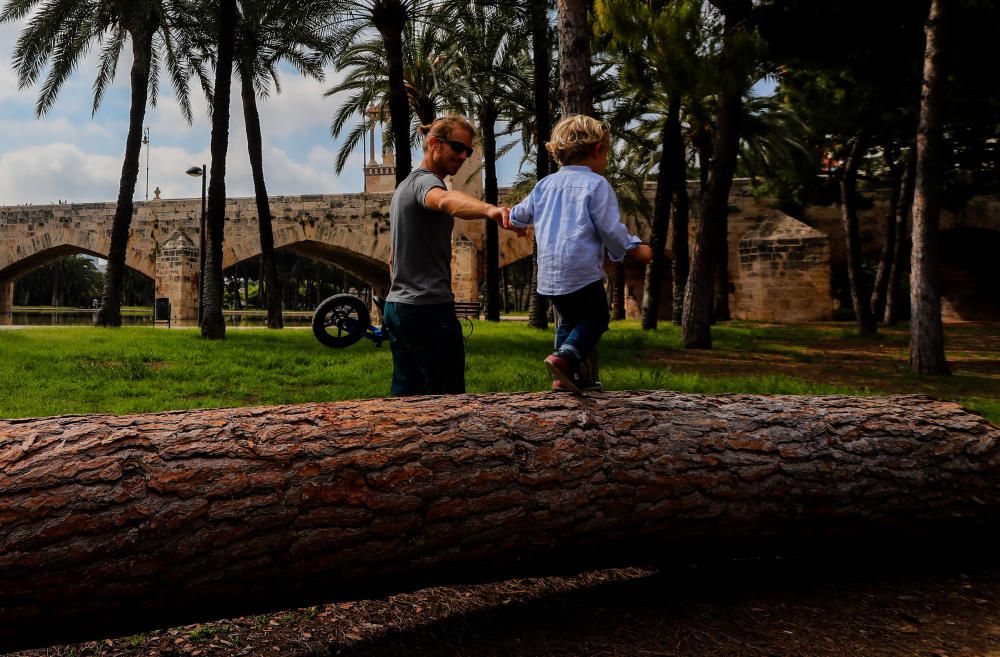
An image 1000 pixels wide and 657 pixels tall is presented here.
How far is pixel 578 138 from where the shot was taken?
3.04 meters

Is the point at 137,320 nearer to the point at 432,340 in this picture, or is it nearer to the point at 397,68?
the point at 397,68

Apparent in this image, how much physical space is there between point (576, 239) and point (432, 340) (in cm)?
75

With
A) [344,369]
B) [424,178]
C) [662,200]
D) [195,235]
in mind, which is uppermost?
[195,235]

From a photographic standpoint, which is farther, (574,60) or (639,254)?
(574,60)

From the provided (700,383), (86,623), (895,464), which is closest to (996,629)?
(895,464)

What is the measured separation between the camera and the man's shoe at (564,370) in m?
2.91

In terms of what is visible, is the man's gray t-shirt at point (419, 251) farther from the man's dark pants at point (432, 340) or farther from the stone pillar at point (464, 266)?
the stone pillar at point (464, 266)

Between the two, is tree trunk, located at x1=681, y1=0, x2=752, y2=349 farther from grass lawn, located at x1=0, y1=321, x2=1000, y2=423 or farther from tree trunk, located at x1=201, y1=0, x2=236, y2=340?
tree trunk, located at x1=201, y1=0, x2=236, y2=340

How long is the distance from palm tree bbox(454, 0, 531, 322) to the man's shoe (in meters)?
11.1

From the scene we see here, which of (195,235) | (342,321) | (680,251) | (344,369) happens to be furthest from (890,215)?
(195,235)

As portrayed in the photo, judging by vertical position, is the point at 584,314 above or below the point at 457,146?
below

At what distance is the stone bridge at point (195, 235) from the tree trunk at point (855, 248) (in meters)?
11.1

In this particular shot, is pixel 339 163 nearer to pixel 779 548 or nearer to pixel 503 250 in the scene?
pixel 503 250

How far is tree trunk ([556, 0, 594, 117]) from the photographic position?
19.6 feet
